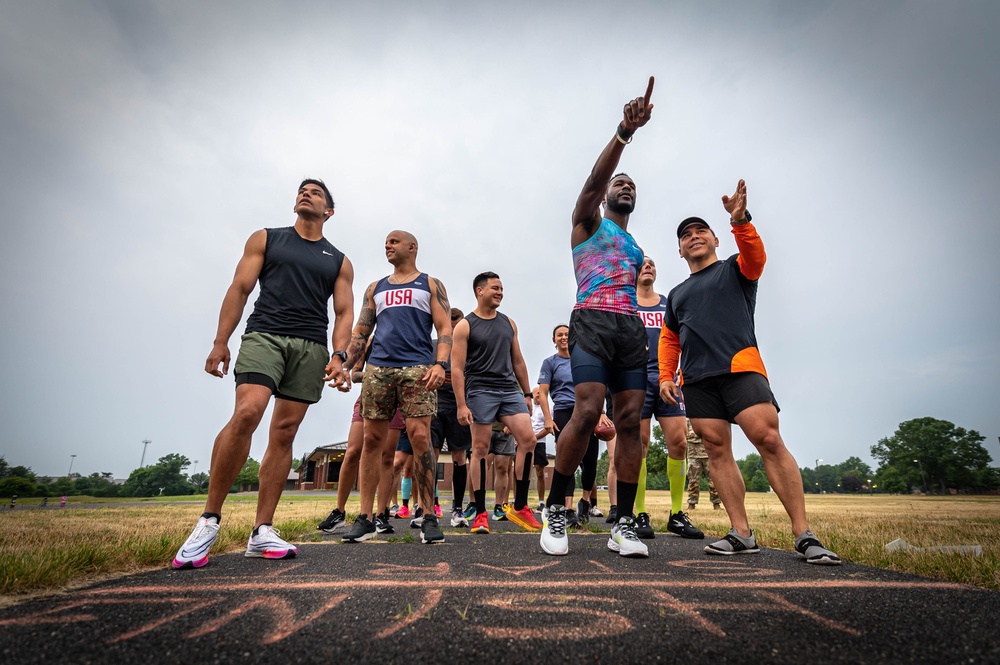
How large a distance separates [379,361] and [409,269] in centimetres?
101

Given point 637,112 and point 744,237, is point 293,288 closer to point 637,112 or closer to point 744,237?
point 637,112

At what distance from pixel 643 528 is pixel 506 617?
303 centimetres

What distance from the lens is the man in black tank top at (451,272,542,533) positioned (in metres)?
5.20

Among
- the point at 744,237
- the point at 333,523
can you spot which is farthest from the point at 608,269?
the point at 333,523

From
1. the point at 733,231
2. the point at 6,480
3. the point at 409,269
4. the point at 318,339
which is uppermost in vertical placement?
the point at 409,269

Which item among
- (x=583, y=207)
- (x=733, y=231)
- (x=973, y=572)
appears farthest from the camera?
(x=583, y=207)

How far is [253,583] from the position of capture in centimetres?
200

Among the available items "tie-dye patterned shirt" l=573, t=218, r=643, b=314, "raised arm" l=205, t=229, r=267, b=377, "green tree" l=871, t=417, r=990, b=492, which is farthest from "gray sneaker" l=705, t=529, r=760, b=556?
"green tree" l=871, t=417, r=990, b=492

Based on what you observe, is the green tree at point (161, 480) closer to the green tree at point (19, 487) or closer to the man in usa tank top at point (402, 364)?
the green tree at point (19, 487)

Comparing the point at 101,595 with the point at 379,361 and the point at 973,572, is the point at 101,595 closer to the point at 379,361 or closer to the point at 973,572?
the point at 379,361

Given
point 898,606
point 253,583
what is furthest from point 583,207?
point 253,583

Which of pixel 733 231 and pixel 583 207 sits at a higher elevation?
pixel 583 207

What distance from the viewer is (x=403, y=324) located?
13.9 ft

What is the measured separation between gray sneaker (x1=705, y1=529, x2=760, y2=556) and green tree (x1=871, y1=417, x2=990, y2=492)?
72.7 m
